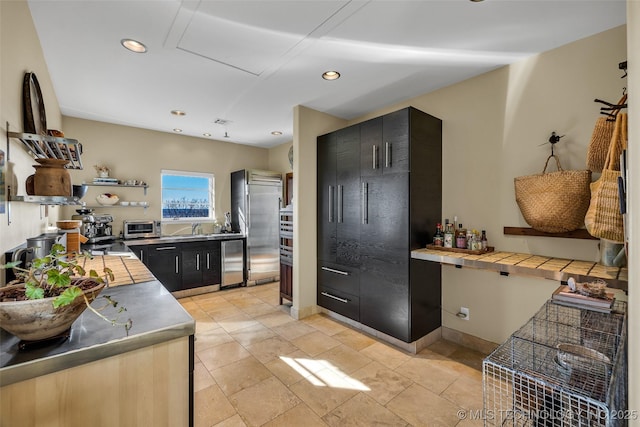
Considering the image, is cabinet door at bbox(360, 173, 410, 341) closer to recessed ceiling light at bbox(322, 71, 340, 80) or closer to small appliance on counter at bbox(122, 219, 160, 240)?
recessed ceiling light at bbox(322, 71, 340, 80)

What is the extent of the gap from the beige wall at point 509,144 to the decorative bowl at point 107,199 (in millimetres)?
4437

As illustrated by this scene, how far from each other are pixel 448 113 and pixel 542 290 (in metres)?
1.87

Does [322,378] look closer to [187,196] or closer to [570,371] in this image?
[570,371]

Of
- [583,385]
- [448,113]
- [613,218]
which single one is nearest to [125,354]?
[583,385]

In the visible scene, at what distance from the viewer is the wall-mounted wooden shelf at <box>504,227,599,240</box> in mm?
2084

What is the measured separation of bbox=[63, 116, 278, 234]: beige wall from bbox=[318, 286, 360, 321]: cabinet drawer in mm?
2788

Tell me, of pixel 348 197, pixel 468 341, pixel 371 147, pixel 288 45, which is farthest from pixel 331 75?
pixel 468 341

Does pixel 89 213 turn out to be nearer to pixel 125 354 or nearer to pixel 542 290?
pixel 125 354

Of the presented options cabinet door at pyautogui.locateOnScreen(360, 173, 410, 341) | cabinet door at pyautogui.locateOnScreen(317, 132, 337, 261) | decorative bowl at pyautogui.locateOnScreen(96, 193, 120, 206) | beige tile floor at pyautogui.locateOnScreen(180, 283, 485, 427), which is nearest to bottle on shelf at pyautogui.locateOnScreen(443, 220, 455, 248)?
cabinet door at pyautogui.locateOnScreen(360, 173, 410, 341)

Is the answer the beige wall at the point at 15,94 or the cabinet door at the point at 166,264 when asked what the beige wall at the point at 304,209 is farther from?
the beige wall at the point at 15,94

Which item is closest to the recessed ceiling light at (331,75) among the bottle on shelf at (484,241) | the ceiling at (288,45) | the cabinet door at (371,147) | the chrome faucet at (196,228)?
the ceiling at (288,45)

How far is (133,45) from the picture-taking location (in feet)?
7.27

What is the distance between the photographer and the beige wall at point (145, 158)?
4043mm

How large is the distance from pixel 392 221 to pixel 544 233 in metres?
1.23
